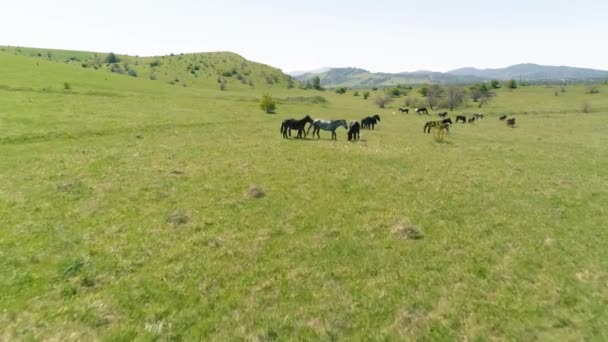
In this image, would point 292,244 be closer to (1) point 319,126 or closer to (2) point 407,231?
(2) point 407,231

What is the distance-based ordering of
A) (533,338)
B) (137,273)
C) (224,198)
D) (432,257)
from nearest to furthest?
(533,338), (137,273), (432,257), (224,198)

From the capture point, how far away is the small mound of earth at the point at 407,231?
38.1 feet

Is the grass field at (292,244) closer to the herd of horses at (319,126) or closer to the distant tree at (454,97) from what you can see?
the herd of horses at (319,126)

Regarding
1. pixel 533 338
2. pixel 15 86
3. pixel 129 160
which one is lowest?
pixel 533 338

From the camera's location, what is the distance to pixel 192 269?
29.9ft

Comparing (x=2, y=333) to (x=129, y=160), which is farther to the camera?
(x=129, y=160)

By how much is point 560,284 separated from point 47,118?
122ft

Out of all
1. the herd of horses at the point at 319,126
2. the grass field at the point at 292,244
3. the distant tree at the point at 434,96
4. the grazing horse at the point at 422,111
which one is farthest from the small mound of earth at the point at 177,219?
the distant tree at the point at 434,96

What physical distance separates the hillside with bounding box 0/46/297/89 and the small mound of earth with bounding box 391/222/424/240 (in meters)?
102

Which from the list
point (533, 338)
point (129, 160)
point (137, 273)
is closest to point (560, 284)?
point (533, 338)

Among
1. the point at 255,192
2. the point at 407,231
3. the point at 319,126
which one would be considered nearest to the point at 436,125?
the point at 319,126

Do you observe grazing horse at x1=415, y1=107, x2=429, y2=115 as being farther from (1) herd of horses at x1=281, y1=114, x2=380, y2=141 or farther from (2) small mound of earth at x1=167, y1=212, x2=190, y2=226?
(2) small mound of earth at x1=167, y1=212, x2=190, y2=226

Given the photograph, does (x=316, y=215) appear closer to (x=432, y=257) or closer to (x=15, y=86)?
(x=432, y=257)

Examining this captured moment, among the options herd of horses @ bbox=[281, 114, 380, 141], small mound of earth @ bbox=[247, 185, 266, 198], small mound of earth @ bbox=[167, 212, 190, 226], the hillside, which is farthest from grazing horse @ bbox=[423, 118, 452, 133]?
the hillside
